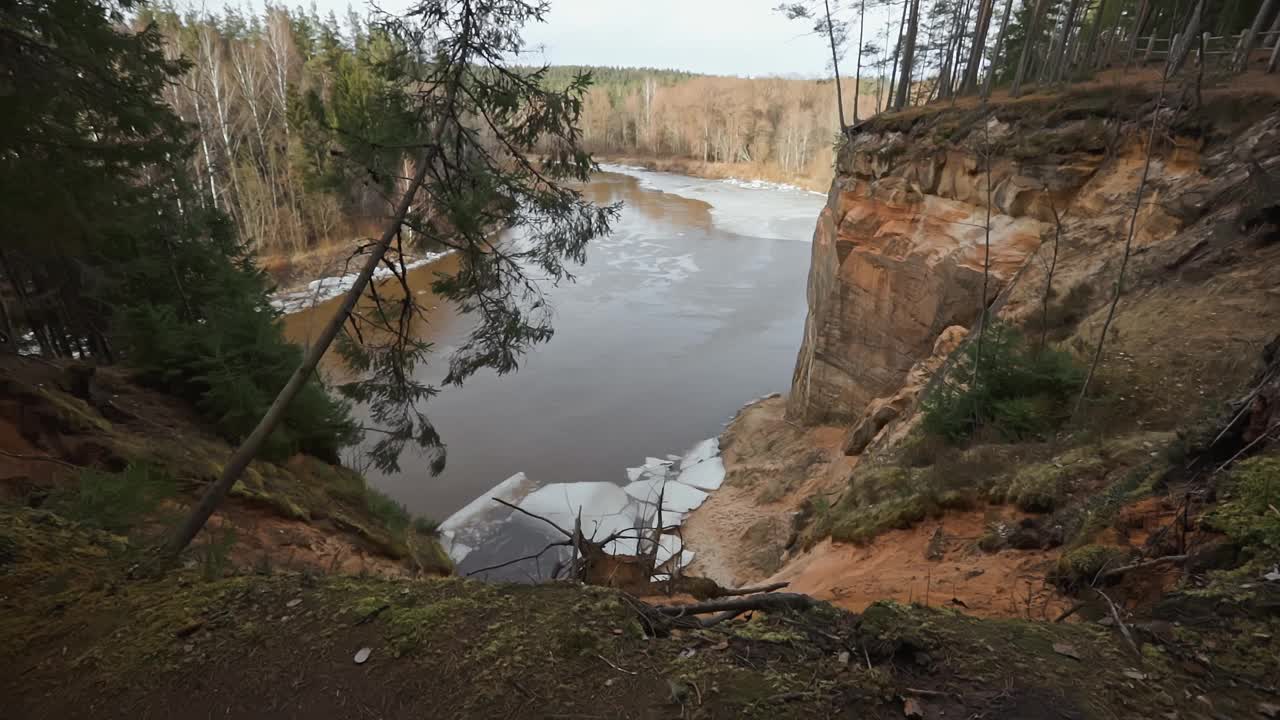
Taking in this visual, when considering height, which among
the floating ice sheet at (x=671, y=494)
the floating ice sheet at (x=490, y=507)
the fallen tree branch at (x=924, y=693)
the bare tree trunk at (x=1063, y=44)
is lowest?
the floating ice sheet at (x=671, y=494)

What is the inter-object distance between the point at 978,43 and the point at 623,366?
13.7 m

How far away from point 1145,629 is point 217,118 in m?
32.0

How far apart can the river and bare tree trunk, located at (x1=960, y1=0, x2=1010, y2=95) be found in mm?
9603

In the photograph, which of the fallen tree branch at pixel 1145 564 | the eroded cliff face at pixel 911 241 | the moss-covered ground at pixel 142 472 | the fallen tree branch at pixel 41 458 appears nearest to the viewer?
the fallen tree branch at pixel 1145 564

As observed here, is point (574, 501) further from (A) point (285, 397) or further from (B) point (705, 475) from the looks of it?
(A) point (285, 397)

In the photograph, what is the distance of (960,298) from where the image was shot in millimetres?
10719

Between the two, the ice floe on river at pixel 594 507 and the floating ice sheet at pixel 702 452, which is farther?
the floating ice sheet at pixel 702 452

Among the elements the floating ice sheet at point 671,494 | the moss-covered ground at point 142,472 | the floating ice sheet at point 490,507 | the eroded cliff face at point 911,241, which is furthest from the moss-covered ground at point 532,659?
the floating ice sheet at point 671,494

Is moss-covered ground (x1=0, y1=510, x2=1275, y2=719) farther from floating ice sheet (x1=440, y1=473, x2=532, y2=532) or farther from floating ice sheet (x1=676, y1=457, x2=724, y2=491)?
floating ice sheet (x1=676, y1=457, x2=724, y2=491)

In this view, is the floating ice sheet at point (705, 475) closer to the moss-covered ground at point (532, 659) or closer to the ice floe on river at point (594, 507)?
the ice floe on river at point (594, 507)

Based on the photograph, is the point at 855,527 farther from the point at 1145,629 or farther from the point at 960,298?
the point at 960,298

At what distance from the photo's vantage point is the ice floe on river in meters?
11.1

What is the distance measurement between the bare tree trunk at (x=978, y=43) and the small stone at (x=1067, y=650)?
1516 cm

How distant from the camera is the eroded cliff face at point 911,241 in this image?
32.1 feet
